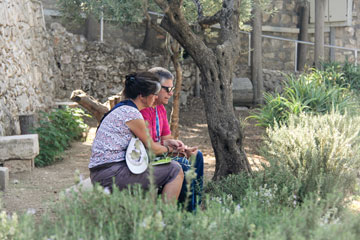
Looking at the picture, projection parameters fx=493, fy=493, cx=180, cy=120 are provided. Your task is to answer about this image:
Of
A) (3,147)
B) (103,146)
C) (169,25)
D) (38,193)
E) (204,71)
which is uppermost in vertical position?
(169,25)

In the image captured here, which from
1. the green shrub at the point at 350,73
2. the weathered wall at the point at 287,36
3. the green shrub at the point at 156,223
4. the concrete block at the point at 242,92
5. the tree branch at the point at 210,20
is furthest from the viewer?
the weathered wall at the point at 287,36

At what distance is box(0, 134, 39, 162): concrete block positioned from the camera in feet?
18.8

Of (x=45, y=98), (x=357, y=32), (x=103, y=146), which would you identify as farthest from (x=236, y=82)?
(x=103, y=146)

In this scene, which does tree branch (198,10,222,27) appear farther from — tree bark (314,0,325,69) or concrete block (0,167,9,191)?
tree bark (314,0,325,69)

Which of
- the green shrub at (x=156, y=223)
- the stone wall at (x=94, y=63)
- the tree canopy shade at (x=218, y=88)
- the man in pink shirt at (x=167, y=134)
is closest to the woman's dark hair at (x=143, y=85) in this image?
the man in pink shirt at (x=167, y=134)

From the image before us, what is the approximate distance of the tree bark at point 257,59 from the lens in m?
12.5

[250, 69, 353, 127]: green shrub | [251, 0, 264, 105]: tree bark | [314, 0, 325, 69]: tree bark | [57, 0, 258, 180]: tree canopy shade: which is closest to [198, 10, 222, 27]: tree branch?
[57, 0, 258, 180]: tree canopy shade

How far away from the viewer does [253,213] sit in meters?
2.68

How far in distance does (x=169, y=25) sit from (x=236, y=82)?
766 cm

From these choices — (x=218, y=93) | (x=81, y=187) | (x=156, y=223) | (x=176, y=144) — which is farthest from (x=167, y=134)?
(x=156, y=223)

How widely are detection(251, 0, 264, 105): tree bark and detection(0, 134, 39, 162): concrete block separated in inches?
299

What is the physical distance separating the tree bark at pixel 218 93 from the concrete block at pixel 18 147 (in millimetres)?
2142

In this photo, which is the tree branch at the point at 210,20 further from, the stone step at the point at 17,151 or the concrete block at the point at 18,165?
the concrete block at the point at 18,165

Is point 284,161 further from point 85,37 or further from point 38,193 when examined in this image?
point 85,37
